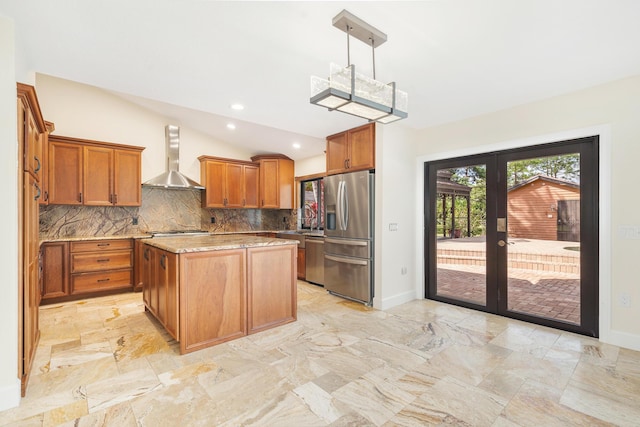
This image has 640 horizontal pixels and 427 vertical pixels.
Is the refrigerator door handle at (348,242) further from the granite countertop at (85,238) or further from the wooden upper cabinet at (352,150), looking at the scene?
the granite countertop at (85,238)

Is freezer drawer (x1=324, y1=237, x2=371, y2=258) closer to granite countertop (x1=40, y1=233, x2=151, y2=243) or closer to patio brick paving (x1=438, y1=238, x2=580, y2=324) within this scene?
patio brick paving (x1=438, y1=238, x2=580, y2=324)

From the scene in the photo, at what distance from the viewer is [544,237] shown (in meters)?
3.32

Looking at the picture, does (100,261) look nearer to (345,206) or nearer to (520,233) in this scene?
(345,206)

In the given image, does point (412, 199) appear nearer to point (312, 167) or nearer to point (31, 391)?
point (312, 167)

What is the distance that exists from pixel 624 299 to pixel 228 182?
18.9 ft

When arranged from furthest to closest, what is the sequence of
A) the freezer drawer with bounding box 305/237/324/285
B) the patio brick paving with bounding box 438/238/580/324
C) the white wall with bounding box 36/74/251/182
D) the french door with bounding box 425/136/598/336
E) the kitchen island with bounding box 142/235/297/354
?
the freezer drawer with bounding box 305/237/324/285
the white wall with bounding box 36/74/251/182
the patio brick paving with bounding box 438/238/580/324
the french door with bounding box 425/136/598/336
the kitchen island with bounding box 142/235/297/354

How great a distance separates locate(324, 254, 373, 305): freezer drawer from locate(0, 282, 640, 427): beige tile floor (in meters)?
0.69

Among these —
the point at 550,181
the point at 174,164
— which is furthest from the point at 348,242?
the point at 174,164

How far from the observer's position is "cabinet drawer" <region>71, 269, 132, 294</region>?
4246mm

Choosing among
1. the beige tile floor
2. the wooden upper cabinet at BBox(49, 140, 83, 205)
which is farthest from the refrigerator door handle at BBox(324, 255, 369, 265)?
the wooden upper cabinet at BBox(49, 140, 83, 205)

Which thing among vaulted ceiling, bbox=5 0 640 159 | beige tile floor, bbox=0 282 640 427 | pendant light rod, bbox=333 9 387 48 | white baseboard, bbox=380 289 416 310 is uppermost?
vaulted ceiling, bbox=5 0 640 159

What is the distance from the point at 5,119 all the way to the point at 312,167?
477 cm

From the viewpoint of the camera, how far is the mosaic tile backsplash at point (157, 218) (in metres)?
4.63

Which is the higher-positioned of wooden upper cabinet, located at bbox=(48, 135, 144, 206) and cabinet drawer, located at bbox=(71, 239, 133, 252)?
wooden upper cabinet, located at bbox=(48, 135, 144, 206)
